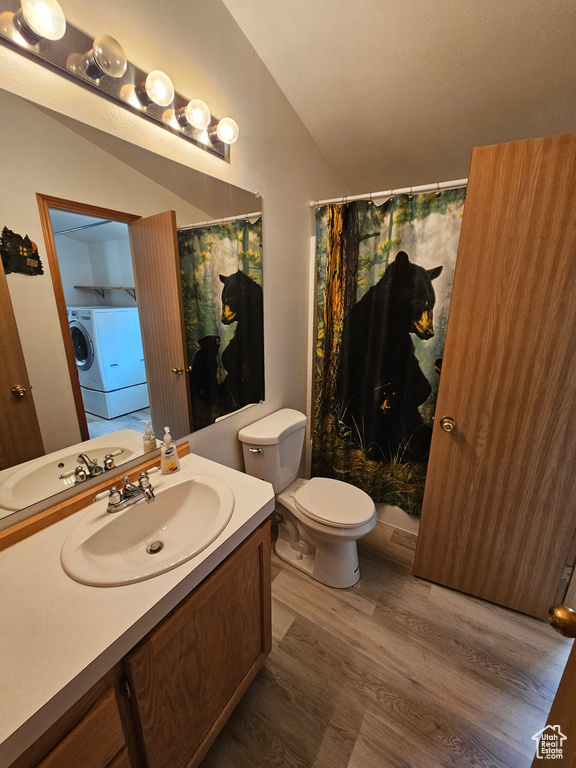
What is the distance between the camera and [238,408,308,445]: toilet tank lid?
5.24 feet

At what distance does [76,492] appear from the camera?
97cm

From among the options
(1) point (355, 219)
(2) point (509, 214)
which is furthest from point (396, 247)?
(2) point (509, 214)

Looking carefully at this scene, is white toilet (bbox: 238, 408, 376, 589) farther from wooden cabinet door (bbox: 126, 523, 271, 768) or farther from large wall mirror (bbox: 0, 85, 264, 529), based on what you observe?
wooden cabinet door (bbox: 126, 523, 271, 768)

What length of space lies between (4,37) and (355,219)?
1.44m

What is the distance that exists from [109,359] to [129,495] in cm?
43

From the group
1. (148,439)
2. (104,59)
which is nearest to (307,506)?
(148,439)

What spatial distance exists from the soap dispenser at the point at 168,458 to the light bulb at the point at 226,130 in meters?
1.12

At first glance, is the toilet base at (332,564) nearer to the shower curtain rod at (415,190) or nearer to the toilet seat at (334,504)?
the toilet seat at (334,504)

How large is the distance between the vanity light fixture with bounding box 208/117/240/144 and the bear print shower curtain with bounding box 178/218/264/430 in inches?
11.7

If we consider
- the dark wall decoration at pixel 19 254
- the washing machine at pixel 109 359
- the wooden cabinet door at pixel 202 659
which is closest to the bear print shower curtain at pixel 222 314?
the washing machine at pixel 109 359

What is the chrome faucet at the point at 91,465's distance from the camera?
998 millimetres

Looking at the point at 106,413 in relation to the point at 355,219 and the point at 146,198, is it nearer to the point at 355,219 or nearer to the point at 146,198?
the point at 146,198

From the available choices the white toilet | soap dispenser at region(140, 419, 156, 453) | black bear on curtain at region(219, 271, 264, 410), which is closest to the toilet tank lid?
the white toilet

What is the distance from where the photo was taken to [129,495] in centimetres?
96
